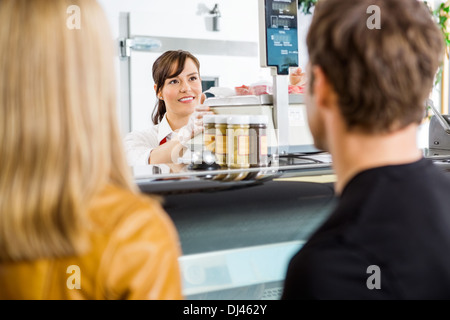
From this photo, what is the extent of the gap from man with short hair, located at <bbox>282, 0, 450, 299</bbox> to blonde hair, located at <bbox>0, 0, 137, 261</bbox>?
0.37 metres

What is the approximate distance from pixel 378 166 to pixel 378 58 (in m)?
0.17

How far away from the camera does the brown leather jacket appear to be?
0.77 meters

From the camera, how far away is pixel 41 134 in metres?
0.76

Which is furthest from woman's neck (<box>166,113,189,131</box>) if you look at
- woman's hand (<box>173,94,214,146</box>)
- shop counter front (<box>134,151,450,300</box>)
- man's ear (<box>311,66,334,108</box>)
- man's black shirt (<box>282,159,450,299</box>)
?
man's black shirt (<box>282,159,450,299</box>)

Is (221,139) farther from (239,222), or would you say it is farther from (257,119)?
(239,222)

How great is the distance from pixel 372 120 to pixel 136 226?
0.42 meters

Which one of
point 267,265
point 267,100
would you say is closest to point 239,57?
point 267,100

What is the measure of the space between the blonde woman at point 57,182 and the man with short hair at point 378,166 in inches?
10.6

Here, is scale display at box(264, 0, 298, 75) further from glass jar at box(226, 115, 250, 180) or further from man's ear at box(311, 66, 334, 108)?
man's ear at box(311, 66, 334, 108)

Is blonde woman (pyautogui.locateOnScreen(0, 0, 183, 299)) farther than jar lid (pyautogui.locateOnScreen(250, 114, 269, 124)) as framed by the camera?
No

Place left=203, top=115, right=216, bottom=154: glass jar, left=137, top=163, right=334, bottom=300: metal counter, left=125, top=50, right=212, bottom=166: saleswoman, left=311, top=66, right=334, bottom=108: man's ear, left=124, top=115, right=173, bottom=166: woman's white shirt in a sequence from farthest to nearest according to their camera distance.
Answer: left=125, top=50, right=212, bottom=166: saleswoman < left=124, top=115, right=173, bottom=166: woman's white shirt < left=203, top=115, right=216, bottom=154: glass jar < left=137, top=163, right=334, bottom=300: metal counter < left=311, top=66, right=334, bottom=108: man's ear

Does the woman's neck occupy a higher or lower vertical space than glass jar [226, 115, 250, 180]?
higher

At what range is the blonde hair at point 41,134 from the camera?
0.76m

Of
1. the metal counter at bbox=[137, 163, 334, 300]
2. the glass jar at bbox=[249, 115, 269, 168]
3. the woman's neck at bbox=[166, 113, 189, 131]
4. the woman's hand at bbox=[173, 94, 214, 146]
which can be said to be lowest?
the metal counter at bbox=[137, 163, 334, 300]
